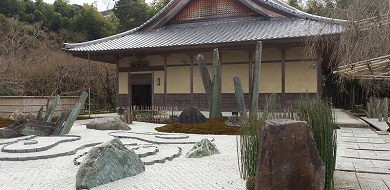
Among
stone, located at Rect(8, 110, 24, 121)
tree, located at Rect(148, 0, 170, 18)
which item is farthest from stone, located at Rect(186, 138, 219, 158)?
tree, located at Rect(148, 0, 170, 18)

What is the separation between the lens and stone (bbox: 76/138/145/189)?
3615mm

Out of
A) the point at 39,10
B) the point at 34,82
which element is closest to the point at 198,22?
the point at 34,82

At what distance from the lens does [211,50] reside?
41.3 ft

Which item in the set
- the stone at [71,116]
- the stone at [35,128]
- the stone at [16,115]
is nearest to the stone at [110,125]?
the stone at [71,116]

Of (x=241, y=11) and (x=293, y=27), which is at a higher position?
(x=241, y=11)

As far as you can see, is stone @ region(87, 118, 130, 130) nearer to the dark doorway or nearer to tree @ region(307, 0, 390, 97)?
tree @ region(307, 0, 390, 97)

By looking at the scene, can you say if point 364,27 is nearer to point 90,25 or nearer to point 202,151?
point 202,151

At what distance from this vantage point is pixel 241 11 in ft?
47.0

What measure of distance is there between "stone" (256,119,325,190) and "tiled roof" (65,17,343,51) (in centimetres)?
829

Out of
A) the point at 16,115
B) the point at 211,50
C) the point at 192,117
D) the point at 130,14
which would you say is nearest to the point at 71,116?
the point at 192,117

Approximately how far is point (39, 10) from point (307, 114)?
97.2 feet

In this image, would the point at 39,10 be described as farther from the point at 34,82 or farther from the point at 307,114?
the point at 307,114

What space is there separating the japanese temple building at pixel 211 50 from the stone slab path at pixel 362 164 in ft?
15.0

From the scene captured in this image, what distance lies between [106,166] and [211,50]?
932 centimetres
